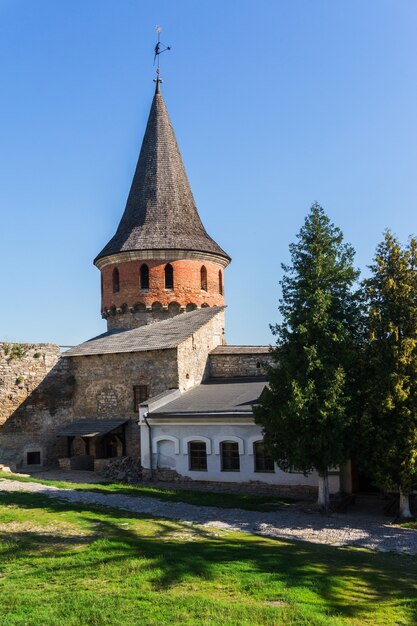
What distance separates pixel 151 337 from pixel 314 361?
1073 centimetres

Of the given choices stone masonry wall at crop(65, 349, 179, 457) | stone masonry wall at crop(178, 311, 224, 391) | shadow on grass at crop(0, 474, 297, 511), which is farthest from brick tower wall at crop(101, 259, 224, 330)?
shadow on grass at crop(0, 474, 297, 511)

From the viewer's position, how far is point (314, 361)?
16.7 m

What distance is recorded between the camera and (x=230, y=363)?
26.6 m

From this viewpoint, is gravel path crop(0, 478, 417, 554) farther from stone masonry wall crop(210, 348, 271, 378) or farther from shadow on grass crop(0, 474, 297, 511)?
stone masonry wall crop(210, 348, 271, 378)

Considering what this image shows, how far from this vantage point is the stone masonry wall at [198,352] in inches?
966

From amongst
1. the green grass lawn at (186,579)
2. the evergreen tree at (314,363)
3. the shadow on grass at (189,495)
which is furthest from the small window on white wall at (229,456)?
the green grass lawn at (186,579)

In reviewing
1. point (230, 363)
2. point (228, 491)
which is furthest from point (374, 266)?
point (230, 363)

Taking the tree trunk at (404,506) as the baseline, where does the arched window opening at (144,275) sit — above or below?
above

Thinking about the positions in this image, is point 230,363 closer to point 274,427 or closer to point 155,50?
point 274,427

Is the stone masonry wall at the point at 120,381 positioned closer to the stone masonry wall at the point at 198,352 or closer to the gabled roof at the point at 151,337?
the gabled roof at the point at 151,337

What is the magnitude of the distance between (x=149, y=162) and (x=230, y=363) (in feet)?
42.3

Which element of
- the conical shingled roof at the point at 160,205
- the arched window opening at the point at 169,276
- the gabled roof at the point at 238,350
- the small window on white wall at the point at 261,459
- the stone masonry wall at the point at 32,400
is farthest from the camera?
the conical shingled roof at the point at 160,205

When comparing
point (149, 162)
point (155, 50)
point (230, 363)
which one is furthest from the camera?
point (155, 50)

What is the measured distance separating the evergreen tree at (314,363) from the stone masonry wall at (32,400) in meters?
13.3
